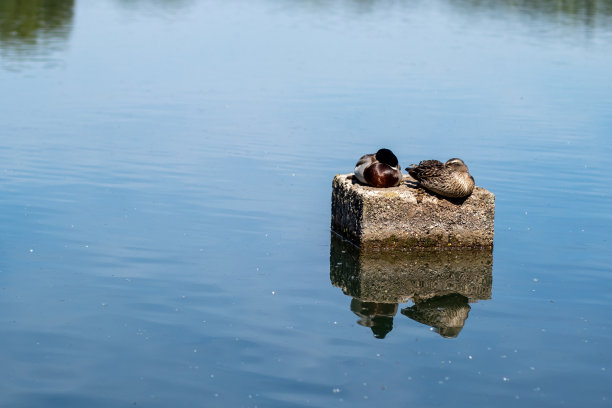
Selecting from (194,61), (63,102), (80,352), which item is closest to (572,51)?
(194,61)

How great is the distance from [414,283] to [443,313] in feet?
3.43

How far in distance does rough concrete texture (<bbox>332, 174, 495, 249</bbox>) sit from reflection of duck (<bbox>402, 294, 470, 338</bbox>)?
5.48 feet

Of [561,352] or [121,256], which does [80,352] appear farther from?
[561,352]

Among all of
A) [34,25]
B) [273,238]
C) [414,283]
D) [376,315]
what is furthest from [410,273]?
[34,25]

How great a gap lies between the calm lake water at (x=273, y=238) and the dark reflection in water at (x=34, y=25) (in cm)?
513

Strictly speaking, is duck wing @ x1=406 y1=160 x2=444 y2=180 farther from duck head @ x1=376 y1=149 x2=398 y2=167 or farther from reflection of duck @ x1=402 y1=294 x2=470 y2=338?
reflection of duck @ x1=402 y1=294 x2=470 y2=338

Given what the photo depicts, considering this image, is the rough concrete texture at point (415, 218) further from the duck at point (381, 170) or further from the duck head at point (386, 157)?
the duck head at point (386, 157)

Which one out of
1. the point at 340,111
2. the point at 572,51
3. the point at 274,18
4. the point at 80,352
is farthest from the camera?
the point at 274,18

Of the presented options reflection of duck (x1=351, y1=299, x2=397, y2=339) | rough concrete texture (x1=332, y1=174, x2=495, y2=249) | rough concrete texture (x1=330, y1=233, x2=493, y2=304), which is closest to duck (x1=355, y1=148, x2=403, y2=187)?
rough concrete texture (x1=332, y1=174, x2=495, y2=249)

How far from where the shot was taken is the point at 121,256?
492 inches

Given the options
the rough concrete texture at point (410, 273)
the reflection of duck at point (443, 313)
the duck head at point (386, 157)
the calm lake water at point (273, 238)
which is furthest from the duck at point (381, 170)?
the reflection of duck at point (443, 313)

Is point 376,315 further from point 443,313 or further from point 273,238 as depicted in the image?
point 273,238

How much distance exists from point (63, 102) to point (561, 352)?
18.7 m

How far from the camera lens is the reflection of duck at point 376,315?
10281mm
